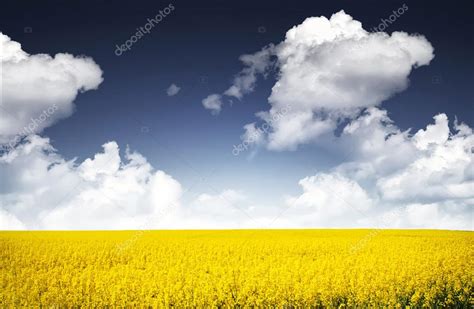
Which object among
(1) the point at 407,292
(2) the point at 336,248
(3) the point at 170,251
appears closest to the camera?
(1) the point at 407,292

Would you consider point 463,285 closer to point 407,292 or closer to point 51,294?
point 407,292

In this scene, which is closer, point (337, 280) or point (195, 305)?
point (195, 305)

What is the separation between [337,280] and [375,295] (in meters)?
1.20

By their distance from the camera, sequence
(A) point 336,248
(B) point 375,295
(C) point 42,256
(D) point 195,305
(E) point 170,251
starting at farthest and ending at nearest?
(A) point 336,248 < (E) point 170,251 < (C) point 42,256 < (B) point 375,295 < (D) point 195,305

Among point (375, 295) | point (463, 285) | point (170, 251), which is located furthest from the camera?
point (170, 251)

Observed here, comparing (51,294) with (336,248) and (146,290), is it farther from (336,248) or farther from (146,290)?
(336,248)

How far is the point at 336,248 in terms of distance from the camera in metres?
24.1

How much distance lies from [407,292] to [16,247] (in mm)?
23551

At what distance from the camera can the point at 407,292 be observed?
12.8m

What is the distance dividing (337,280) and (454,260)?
30.4ft

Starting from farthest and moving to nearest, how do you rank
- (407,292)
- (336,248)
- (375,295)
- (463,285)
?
(336,248), (463,285), (407,292), (375,295)

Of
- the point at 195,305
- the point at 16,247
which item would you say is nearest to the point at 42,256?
the point at 16,247

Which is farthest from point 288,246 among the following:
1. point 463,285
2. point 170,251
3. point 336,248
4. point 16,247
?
point 16,247

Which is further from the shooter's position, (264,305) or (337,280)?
(337,280)
